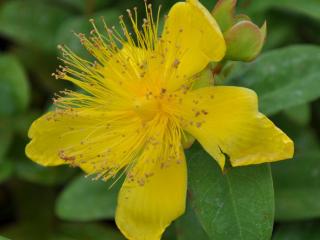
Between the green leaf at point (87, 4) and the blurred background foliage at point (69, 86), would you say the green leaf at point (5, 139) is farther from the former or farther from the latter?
the green leaf at point (87, 4)

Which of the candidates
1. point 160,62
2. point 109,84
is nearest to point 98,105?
point 109,84

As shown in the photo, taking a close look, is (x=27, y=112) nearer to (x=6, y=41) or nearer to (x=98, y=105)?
(x=6, y=41)

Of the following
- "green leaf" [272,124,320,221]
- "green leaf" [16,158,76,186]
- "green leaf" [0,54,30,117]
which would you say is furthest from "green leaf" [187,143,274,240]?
"green leaf" [0,54,30,117]

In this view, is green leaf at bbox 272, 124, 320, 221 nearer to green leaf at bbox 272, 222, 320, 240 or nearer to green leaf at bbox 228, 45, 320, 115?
green leaf at bbox 272, 222, 320, 240

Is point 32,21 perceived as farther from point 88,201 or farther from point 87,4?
point 88,201

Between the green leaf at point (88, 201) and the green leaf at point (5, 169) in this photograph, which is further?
the green leaf at point (5, 169)

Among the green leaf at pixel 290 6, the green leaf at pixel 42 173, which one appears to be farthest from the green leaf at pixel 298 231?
the green leaf at pixel 42 173

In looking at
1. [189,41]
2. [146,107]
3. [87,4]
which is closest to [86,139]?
[146,107]
